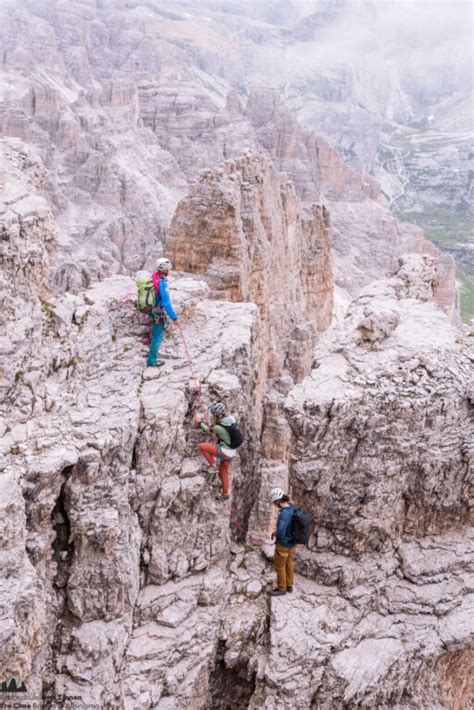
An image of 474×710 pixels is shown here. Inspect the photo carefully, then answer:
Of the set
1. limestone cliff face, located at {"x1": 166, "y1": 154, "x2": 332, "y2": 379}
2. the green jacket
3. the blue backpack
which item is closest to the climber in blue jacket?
the green jacket

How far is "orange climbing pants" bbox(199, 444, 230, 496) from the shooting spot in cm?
977

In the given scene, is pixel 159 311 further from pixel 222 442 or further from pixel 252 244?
pixel 252 244

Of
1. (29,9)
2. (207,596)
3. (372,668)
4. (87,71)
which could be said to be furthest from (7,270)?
(29,9)

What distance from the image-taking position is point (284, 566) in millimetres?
9883

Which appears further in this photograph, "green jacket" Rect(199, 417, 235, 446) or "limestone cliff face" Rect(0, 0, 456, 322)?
"limestone cliff face" Rect(0, 0, 456, 322)

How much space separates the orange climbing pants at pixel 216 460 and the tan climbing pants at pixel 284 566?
1340 millimetres

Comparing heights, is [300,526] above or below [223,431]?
below

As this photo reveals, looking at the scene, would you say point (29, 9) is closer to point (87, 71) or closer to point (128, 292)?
point (87, 71)

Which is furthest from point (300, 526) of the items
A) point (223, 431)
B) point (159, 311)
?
point (159, 311)

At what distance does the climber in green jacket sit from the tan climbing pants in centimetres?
130

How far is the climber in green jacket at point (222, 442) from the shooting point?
958 centimetres

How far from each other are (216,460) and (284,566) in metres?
2.16

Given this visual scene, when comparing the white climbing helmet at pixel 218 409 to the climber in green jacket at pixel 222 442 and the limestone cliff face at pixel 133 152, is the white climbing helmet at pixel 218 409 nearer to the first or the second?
the climber in green jacket at pixel 222 442

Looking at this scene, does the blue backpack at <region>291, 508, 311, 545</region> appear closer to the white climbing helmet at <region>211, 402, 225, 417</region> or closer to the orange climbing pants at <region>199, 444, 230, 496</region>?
the orange climbing pants at <region>199, 444, 230, 496</region>
